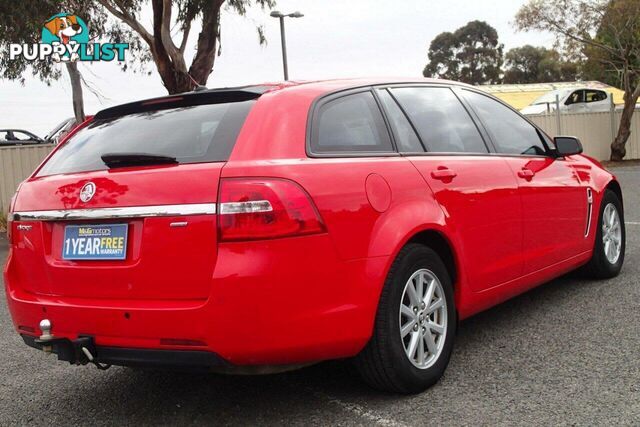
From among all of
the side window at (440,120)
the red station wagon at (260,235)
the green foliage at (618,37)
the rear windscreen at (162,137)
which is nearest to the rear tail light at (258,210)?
the red station wagon at (260,235)

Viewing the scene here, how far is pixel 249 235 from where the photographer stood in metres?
2.92

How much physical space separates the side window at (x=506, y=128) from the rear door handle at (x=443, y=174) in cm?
76

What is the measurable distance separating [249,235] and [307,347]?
550 millimetres

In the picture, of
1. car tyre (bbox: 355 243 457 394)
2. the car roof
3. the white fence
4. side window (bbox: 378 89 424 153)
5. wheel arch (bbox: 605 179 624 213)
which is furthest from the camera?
the white fence

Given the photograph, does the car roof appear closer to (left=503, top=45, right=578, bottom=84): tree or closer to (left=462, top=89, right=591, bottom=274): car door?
(left=462, top=89, right=591, bottom=274): car door

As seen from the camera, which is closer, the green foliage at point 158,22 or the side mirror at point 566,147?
the side mirror at point 566,147

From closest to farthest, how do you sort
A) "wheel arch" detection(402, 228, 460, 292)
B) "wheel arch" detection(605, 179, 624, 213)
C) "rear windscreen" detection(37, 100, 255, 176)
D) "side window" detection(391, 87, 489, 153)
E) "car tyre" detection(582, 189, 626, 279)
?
"rear windscreen" detection(37, 100, 255, 176)
"wheel arch" detection(402, 228, 460, 292)
"side window" detection(391, 87, 489, 153)
"car tyre" detection(582, 189, 626, 279)
"wheel arch" detection(605, 179, 624, 213)

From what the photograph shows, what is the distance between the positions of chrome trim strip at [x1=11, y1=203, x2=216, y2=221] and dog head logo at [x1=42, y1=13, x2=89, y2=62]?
15309 mm

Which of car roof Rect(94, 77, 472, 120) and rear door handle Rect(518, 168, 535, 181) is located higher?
car roof Rect(94, 77, 472, 120)

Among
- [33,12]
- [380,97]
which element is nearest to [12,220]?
[380,97]

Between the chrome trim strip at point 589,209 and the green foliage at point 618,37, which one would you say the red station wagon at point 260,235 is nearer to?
the chrome trim strip at point 589,209

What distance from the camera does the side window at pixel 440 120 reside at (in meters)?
4.02

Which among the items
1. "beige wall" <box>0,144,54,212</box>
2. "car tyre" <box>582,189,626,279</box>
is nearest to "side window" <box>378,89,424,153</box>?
"car tyre" <box>582,189,626,279</box>

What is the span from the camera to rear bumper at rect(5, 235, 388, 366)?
9.57ft
